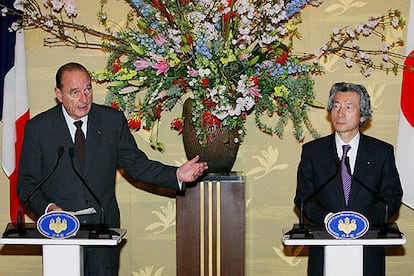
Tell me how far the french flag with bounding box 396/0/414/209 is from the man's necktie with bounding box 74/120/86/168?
2.08 meters

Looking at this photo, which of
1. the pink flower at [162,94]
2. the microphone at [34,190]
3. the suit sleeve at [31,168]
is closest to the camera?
the microphone at [34,190]

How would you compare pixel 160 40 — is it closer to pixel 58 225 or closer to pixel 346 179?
pixel 346 179

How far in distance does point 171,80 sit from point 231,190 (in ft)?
2.34

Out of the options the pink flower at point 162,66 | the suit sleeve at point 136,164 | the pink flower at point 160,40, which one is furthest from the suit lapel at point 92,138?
the pink flower at point 160,40

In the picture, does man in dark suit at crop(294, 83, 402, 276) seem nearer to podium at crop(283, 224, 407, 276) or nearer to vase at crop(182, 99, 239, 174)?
podium at crop(283, 224, 407, 276)

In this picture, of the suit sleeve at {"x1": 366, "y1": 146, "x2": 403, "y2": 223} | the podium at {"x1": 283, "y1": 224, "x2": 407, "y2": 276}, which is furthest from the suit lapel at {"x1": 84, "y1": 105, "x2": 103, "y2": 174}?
the suit sleeve at {"x1": 366, "y1": 146, "x2": 403, "y2": 223}

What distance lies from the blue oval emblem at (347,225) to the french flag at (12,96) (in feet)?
7.79

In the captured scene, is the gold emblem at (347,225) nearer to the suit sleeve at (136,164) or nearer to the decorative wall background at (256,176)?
the suit sleeve at (136,164)

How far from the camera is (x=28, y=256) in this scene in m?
5.22

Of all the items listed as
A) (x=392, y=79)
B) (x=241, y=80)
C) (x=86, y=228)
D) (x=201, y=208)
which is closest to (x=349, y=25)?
(x=392, y=79)

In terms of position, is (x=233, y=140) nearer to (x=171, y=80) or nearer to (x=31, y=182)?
(x=171, y=80)

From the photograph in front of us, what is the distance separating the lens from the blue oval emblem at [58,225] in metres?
3.21

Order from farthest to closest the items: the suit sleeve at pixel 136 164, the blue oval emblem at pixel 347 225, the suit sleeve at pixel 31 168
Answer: the suit sleeve at pixel 136 164, the suit sleeve at pixel 31 168, the blue oval emblem at pixel 347 225

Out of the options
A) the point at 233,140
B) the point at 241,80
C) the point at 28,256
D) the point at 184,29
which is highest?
the point at 184,29
